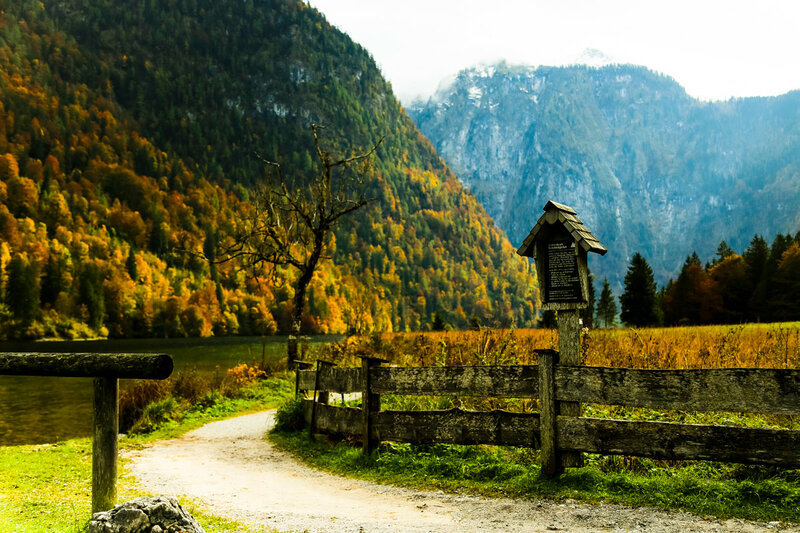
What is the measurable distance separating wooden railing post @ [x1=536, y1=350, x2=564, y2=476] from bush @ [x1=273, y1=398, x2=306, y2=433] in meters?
5.98

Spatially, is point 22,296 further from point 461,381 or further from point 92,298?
point 461,381

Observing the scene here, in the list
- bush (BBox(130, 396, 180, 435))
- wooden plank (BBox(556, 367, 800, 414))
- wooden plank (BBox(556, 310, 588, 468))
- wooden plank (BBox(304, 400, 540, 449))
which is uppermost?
wooden plank (BBox(556, 310, 588, 468))

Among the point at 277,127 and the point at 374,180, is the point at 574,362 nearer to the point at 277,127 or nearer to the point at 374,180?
the point at 374,180

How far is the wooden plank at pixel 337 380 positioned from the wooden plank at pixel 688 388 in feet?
11.3

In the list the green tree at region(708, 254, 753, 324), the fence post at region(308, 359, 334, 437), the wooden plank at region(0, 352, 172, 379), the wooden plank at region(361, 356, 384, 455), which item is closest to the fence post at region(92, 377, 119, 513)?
the wooden plank at region(0, 352, 172, 379)

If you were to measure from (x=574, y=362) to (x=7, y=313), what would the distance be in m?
85.4

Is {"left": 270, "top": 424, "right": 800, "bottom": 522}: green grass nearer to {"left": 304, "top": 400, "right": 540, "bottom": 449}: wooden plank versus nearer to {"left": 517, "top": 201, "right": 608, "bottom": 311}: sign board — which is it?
{"left": 304, "top": 400, "right": 540, "bottom": 449}: wooden plank

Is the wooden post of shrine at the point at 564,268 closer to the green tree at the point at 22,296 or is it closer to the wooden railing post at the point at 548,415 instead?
the wooden railing post at the point at 548,415

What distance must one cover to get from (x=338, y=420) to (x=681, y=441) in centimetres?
548

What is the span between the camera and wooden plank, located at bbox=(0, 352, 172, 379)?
471cm

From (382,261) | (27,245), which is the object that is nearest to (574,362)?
(27,245)

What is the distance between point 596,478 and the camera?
679 cm

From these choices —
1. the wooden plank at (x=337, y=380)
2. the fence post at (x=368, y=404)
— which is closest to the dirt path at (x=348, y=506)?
the fence post at (x=368, y=404)

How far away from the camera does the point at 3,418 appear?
1752cm
